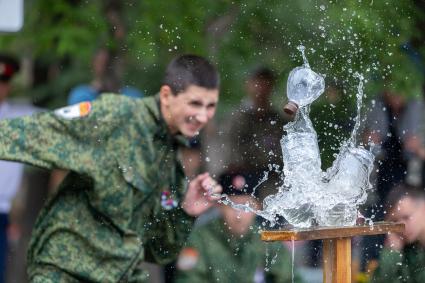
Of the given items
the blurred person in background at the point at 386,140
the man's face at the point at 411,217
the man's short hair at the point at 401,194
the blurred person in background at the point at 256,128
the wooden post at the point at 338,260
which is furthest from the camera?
the blurred person in background at the point at 256,128

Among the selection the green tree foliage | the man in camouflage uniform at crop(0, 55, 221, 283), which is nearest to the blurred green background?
the green tree foliage

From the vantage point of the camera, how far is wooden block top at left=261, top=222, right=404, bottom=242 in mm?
4922

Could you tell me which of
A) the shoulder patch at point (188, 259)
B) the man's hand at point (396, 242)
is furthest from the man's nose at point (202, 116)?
the man's hand at point (396, 242)

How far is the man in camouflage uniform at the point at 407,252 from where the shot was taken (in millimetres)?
6676

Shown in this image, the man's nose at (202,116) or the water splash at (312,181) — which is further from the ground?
the man's nose at (202,116)

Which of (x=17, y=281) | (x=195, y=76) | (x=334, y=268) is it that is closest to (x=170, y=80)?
(x=195, y=76)

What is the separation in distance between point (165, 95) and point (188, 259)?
1568mm

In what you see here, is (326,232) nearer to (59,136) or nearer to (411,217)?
(59,136)

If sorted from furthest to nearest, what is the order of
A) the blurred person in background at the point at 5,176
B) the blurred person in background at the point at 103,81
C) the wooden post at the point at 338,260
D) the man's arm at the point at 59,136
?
the blurred person in background at the point at 103,81
the blurred person in background at the point at 5,176
the wooden post at the point at 338,260
the man's arm at the point at 59,136

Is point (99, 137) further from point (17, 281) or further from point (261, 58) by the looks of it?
point (17, 281)

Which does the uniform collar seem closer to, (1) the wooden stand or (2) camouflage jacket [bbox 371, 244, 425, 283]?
(1) the wooden stand

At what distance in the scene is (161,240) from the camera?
Answer: 17.9ft

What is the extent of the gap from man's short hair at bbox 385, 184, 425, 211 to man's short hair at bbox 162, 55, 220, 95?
180cm

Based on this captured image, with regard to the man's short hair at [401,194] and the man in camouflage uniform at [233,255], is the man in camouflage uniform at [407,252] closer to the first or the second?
the man's short hair at [401,194]
